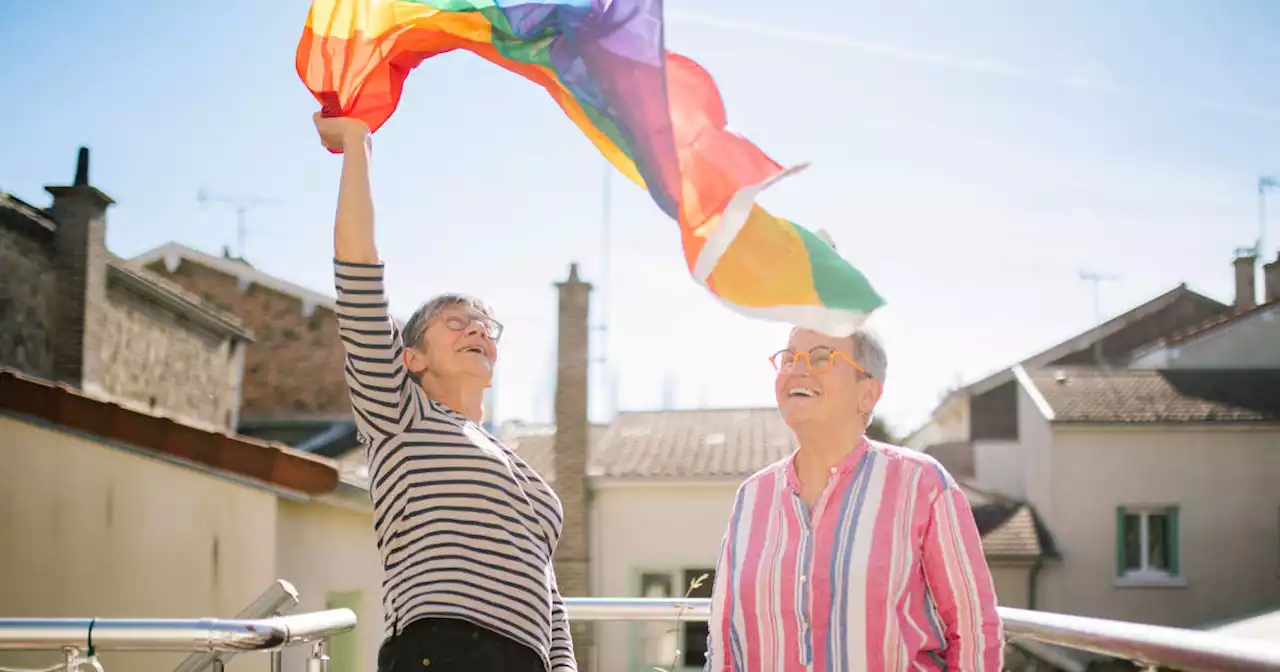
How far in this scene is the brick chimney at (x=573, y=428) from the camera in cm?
1866

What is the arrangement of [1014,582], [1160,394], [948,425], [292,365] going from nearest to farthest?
1. [1014,582]
2. [292,365]
3. [1160,394]
4. [948,425]

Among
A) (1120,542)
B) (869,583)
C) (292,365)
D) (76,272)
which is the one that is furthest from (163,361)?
(1120,542)

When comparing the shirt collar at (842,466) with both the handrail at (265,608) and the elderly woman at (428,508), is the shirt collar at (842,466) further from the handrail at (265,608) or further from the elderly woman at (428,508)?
the handrail at (265,608)

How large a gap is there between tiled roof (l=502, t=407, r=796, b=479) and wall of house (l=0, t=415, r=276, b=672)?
11.7 metres

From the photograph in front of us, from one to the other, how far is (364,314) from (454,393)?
31 centimetres

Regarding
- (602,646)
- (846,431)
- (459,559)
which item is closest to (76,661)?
(459,559)

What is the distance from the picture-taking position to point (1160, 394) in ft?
72.4

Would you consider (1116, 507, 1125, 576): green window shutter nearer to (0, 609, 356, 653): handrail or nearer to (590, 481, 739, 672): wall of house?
(590, 481, 739, 672): wall of house

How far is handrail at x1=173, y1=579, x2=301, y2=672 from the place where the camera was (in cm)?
281

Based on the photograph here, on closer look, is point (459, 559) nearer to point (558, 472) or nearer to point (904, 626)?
point (904, 626)

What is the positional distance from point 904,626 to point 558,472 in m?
16.7

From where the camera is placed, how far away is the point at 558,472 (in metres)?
18.7

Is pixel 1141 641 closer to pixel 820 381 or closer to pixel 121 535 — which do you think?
pixel 820 381

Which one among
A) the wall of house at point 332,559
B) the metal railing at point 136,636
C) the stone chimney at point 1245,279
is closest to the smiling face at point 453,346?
the metal railing at point 136,636
